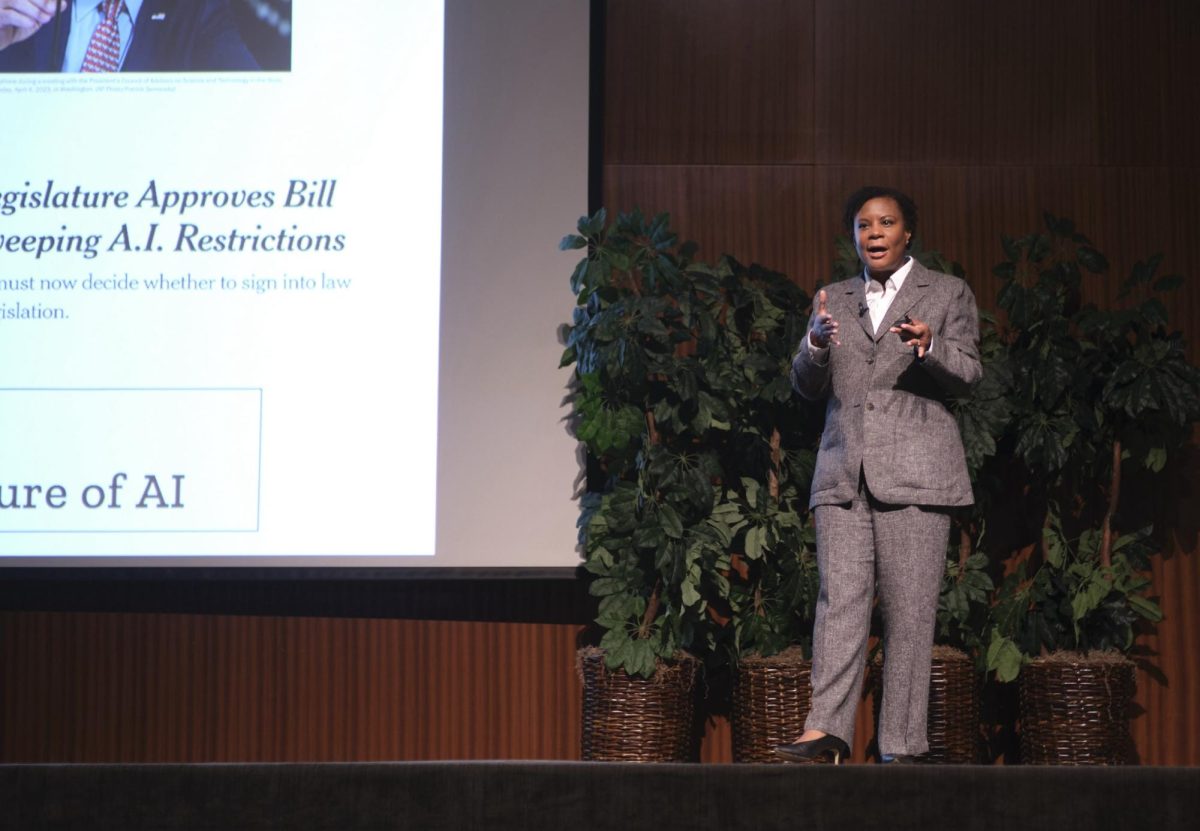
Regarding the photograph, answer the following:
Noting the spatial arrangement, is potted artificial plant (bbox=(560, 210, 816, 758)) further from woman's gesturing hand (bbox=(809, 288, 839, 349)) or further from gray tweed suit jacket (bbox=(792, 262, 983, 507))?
woman's gesturing hand (bbox=(809, 288, 839, 349))

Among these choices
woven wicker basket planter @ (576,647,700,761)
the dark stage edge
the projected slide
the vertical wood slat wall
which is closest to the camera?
the dark stage edge

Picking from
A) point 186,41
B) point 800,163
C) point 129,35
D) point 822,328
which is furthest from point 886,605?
point 129,35

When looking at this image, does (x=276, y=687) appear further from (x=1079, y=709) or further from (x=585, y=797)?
(x=585, y=797)

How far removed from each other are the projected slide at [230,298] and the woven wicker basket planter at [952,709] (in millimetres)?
1389

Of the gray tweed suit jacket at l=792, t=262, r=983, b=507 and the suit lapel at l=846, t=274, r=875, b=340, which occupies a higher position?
the suit lapel at l=846, t=274, r=875, b=340

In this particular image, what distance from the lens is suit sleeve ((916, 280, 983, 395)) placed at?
2.62 m

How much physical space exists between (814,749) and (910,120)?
2020mm

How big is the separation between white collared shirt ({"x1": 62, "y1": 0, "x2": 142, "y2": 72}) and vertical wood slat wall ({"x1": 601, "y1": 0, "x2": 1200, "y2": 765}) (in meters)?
1.34

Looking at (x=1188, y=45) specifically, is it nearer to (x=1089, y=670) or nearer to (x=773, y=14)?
(x=773, y=14)

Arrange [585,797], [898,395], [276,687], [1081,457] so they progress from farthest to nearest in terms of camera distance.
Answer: [276,687], [1081,457], [898,395], [585,797]

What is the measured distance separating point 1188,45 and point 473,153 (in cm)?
215

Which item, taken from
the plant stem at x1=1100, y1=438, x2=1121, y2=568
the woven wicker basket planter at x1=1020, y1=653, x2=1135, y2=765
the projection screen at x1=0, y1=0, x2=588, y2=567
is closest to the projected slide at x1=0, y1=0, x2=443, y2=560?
the projection screen at x1=0, y1=0, x2=588, y2=567

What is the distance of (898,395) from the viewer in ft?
8.95

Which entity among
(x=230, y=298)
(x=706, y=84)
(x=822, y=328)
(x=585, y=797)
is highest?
(x=706, y=84)
